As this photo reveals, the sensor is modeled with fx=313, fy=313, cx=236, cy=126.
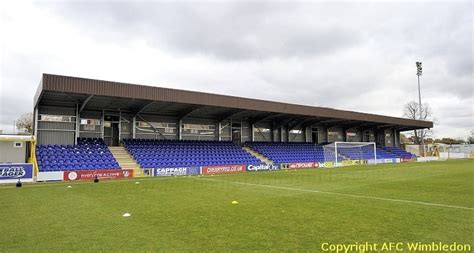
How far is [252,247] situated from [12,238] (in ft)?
16.7

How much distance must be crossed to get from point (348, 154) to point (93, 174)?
34325 mm

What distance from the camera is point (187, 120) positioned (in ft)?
118

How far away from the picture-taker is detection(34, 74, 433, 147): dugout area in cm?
2522

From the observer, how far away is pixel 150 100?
27.4m

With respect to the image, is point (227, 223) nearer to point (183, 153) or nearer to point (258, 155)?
point (183, 153)

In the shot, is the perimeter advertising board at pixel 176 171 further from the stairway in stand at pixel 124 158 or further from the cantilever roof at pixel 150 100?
the cantilever roof at pixel 150 100

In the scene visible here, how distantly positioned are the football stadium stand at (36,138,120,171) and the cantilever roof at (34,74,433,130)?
3856 millimetres

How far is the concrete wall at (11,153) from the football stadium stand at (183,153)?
8.22m

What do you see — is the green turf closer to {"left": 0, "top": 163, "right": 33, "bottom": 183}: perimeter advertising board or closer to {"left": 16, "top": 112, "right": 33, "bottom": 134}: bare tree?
{"left": 0, "top": 163, "right": 33, "bottom": 183}: perimeter advertising board

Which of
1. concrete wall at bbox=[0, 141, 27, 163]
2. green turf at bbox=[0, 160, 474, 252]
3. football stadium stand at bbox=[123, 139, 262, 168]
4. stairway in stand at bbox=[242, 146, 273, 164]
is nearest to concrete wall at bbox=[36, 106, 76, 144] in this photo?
concrete wall at bbox=[0, 141, 27, 163]

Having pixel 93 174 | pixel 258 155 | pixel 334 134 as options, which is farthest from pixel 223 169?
pixel 334 134

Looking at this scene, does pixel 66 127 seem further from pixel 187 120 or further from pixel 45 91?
pixel 187 120

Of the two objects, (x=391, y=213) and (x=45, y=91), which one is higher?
(x=45, y=91)

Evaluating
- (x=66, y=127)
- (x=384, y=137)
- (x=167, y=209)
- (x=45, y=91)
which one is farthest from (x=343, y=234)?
(x=384, y=137)
